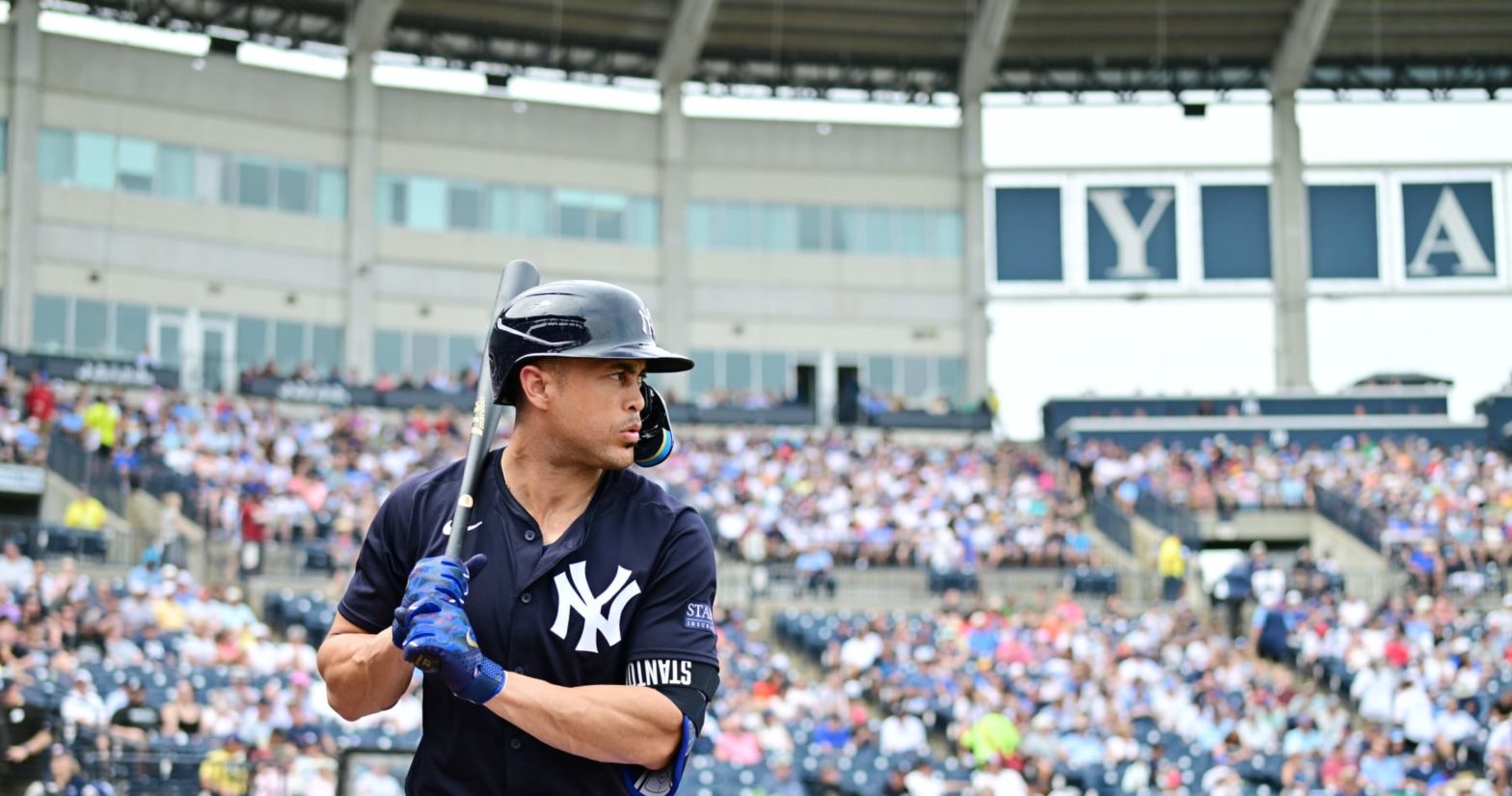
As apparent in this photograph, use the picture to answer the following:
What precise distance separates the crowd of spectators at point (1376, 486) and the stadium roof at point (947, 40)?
9873mm

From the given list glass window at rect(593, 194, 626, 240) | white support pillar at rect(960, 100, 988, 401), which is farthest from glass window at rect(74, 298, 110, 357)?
white support pillar at rect(960, 100, 988, 401)

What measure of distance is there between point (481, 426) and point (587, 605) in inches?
17.6

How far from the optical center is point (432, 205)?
39719 millimetres

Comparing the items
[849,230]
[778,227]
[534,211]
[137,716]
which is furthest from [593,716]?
[849,230]

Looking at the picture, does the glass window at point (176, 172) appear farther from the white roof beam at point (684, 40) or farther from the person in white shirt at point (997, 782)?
the person in white shirt at point (997, 782)

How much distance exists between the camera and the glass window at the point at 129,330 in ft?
117

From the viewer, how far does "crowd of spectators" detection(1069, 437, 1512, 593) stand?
89.7 feet

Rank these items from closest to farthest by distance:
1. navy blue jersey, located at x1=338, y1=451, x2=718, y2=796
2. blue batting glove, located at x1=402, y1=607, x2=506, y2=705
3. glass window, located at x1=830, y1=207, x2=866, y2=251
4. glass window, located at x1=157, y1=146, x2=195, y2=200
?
blue batting glove, located at x1=402, y1=607, x2=506, y2=705, navy blue jersey, located at x1=338, y1=451, x2=718, y2=796, glass window, located at x1=157, y1=146, x2=195, y2=200, glass window, located at x1=830, y1=207, x2=866, y2=251

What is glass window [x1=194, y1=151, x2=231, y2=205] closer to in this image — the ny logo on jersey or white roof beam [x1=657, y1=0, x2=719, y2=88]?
white roof beam [x1=657, y1=0, x2=719, y2=88]

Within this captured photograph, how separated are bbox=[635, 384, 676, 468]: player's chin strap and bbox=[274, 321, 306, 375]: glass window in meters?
35.1

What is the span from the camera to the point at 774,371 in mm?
41250

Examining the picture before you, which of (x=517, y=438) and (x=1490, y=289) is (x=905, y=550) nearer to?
(x=1490, y=289)

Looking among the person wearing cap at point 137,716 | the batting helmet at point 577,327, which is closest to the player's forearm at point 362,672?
the batting helmet at point 577,327

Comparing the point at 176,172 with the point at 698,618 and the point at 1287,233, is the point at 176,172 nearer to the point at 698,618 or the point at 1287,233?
the point at 1287,233
